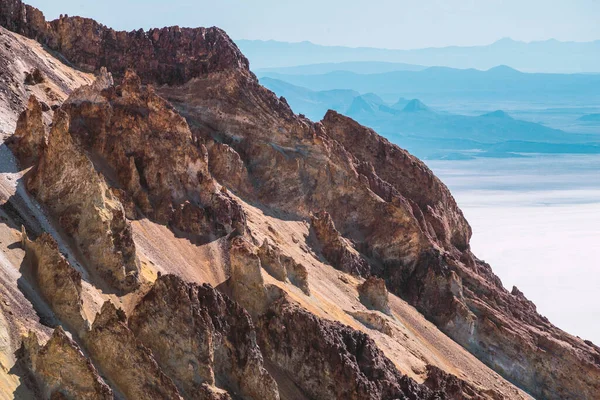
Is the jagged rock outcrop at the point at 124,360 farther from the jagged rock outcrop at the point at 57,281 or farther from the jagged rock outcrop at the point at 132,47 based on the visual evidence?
the jagged rock outcrop at the point at 132,47

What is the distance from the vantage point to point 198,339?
41.4 m

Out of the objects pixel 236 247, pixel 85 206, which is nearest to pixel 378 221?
pixel 236 247

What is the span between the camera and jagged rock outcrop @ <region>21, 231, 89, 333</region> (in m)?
38.0

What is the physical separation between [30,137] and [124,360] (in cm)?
1702

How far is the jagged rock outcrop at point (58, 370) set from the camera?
33.8 metres

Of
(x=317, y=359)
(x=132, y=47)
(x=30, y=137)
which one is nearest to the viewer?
(x=30, y=137)

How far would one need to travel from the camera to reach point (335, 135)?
281ft

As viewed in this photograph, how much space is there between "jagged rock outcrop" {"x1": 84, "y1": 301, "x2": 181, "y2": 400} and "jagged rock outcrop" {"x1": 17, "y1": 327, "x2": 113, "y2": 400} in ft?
8.44

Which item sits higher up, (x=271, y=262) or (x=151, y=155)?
(x=151, y=155)

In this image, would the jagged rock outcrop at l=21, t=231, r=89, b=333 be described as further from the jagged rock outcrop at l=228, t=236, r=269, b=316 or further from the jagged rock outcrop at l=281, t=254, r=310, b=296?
the jagged rock outcrop at l=281, t=254, r=310, b=296

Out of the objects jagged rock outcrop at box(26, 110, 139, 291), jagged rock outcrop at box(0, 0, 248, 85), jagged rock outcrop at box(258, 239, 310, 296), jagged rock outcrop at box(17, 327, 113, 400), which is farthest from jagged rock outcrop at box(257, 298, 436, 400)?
jagged rock outcrop at box(0, 0, 248, 85)

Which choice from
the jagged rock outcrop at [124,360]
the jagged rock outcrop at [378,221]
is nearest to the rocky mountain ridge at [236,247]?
the jagged rock outcrop at [124,360]

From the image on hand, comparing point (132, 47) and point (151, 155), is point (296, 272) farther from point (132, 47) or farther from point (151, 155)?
point (132, 47)

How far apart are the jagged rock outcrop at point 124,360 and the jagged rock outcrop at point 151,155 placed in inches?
618
